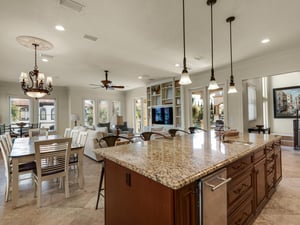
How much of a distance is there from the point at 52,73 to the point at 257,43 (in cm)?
622

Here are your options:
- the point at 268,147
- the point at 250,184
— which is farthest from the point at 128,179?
the point at 268,147

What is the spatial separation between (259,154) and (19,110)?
9.08 metres

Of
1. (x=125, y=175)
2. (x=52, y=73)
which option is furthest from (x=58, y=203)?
(x=52, y=73)

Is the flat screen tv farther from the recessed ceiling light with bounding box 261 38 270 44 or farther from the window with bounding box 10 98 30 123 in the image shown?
the window with bounding box 10 98 30 123

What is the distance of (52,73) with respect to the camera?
19.7 ft

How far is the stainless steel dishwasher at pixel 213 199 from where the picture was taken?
1.17 m

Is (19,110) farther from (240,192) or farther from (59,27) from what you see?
(240,192)

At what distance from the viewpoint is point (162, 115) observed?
7.65m

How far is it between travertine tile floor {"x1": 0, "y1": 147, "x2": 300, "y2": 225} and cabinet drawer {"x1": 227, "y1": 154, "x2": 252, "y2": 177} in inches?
35.4

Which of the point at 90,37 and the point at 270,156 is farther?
the point at 90,37

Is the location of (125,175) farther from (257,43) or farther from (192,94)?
(192,94)

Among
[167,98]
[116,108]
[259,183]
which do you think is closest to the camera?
[259,183]

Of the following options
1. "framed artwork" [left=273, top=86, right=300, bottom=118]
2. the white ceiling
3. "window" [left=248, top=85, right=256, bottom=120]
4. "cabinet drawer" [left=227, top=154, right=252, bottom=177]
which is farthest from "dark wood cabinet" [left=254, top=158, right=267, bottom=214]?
"framed artwork" [left=273, top=86, right=300, bottom=118]

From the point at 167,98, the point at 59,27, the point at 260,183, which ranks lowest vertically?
the point at 260,183
